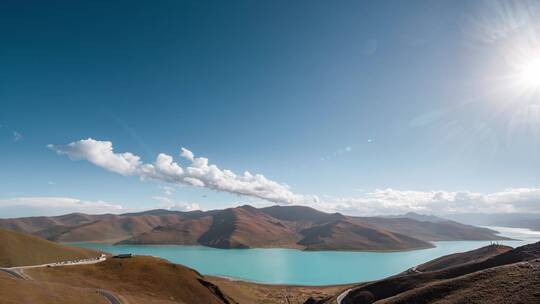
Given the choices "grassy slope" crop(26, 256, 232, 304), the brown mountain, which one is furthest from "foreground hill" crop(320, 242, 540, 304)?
the brown mountain

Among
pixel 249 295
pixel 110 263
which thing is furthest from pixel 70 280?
pixel 249 295

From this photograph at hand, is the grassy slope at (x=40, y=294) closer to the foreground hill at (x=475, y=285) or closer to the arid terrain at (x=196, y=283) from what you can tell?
the arid terrain at (x=196, y=283)

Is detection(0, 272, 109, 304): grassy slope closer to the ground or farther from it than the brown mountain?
farther from it

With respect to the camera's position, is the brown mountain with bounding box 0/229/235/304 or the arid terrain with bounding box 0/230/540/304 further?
the brown mountain with bounding box 0/229/235/304

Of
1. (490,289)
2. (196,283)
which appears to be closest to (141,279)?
(196,283)

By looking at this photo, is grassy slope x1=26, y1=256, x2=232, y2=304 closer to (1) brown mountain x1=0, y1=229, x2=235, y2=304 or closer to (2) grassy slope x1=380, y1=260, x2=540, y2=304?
(1) brown mountain x1=0, y1=229, x2=235, y2=304

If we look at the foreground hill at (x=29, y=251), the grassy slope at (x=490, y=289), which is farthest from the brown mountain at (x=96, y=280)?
the grassy slope at (x=490, y=289)
